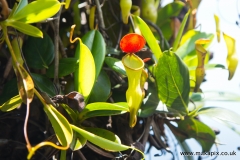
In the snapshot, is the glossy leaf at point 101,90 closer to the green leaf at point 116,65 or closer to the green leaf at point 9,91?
the green leaf at point 116,65

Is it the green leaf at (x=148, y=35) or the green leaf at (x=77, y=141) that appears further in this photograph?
the green leaf at (x=148, y=35)

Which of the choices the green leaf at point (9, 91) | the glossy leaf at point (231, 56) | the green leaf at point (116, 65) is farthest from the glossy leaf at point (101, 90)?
the glossy leaf at point (231, 56)

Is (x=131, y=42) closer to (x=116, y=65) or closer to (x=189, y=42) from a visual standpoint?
(x=116, y=65)

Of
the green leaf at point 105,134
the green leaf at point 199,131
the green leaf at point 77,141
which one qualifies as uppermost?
the green leaf at point 77,141

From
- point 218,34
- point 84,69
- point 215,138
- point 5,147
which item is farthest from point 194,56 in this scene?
point 5,147

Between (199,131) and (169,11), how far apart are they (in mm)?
360

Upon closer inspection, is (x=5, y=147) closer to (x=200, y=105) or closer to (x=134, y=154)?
(x=134, y=154)

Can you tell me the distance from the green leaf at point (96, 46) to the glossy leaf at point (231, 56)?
27 cm

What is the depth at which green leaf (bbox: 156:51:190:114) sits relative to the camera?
636mm

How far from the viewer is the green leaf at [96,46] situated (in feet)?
2.04

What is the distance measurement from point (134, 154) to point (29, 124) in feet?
0.76

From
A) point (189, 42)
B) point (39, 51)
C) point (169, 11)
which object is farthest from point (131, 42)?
point (169, 11)

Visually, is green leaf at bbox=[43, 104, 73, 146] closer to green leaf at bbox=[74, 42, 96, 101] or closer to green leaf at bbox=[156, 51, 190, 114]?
green leaf at bbox=[74, 42, 96, 101]

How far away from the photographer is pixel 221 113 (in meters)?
0.75
